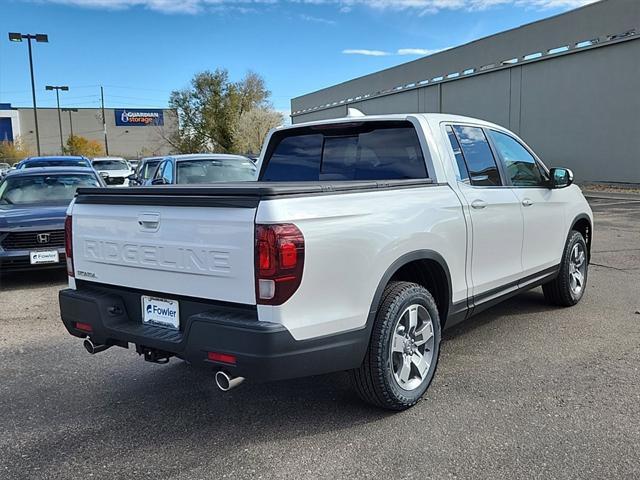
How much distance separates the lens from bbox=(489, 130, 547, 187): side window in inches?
196

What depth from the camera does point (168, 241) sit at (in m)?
3.21

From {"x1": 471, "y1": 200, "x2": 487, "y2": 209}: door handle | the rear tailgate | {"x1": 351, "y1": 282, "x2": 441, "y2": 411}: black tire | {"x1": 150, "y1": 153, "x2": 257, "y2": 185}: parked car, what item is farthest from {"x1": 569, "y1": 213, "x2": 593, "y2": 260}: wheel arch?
{"x1": 150, "y1": 153, "x2": 257, "y2": 185}: parked car

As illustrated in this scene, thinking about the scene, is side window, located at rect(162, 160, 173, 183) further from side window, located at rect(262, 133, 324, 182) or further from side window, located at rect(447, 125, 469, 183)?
side window, located at rect(447, 125, 469, 183)

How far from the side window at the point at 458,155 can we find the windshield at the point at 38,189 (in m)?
6.73

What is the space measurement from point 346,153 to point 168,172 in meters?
6.41

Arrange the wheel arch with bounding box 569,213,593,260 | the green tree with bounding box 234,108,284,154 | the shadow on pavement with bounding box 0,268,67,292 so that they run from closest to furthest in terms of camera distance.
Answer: the wheel arch with bounding box 569,213,593,260
the shadow on pavement with bounding box 0,268,67,292
the green tree with bounding box 234,108,284,154

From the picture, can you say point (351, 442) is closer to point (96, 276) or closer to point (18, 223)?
point (96, 276)

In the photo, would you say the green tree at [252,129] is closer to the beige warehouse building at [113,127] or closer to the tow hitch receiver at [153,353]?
the beige warehouse building at [113,127]

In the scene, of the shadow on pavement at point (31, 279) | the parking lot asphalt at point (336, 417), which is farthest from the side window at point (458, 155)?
the shadow on pavement at point (31, 279)

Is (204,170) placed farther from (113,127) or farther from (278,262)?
(113,127)

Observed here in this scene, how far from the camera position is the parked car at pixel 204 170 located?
32.8 feet

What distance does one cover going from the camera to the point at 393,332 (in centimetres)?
343

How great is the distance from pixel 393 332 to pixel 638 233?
992 centimetres

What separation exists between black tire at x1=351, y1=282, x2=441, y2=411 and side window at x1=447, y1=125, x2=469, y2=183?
3.71ft
